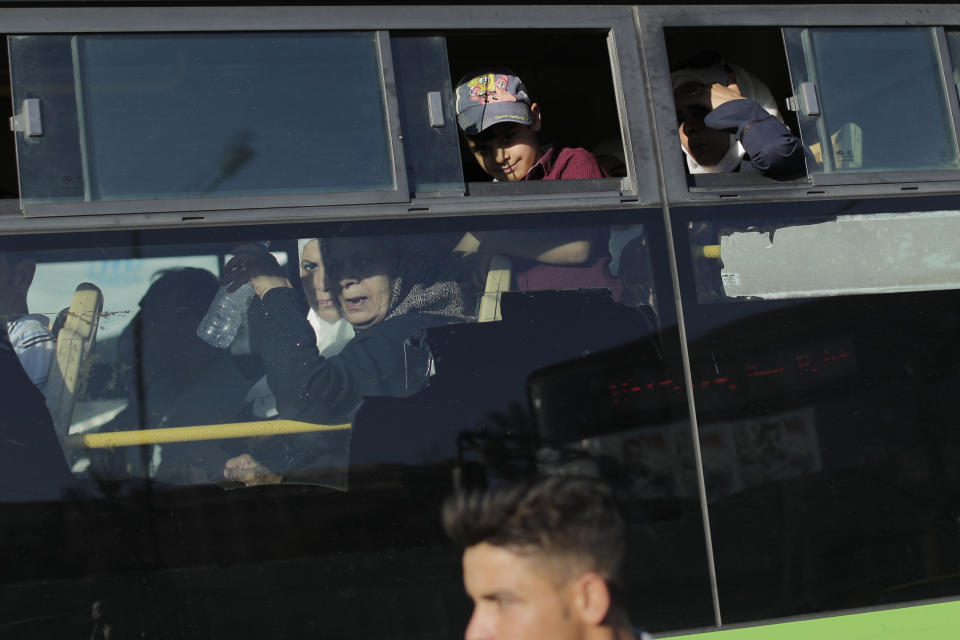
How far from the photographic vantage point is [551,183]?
2.98 meters

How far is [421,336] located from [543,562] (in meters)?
0.98

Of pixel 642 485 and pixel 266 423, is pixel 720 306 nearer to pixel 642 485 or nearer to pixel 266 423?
pixel 642 485

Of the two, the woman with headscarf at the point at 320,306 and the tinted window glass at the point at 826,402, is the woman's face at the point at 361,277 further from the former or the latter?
the tinted window glass at the point at 826,402

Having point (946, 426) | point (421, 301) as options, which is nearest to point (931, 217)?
point (946, 426)

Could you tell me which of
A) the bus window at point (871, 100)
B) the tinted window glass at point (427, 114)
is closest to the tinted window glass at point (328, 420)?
the tinted window glass at point (427, 114)

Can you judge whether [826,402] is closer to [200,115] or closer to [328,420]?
[328,420]

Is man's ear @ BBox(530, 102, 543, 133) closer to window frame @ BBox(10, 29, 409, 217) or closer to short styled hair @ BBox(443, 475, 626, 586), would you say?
window frame @ BBox(10, 29, 409, 217)

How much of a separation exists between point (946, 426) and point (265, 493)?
1.81 meters

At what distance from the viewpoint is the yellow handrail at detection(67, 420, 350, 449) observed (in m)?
2.58

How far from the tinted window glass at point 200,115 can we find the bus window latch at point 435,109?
122mm

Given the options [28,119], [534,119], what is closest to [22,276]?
[28,119]

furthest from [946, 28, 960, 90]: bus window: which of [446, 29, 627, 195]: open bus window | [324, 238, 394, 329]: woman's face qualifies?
[324, 238, 394, 329]: woman's face

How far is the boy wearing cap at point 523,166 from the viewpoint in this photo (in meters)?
2.93

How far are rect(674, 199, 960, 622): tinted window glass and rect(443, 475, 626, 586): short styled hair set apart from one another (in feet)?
2.94
